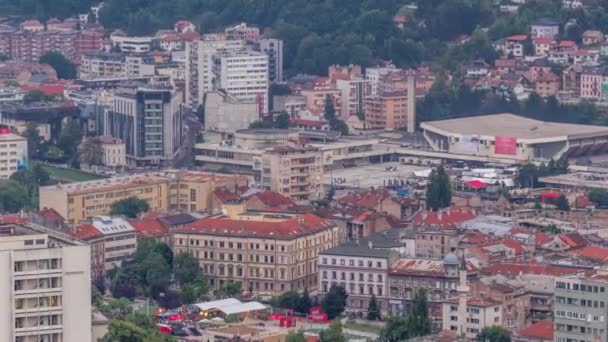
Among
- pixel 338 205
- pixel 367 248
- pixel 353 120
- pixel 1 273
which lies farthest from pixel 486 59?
pixel 1 273

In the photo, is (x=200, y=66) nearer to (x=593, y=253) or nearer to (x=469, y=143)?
(x=469, y=143)

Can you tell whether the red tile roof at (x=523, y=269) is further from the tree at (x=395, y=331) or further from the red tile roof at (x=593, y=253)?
the tree at (x=395, y=331)

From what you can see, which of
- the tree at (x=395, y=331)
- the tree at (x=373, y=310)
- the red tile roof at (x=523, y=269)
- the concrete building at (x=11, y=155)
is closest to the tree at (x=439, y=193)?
the red tile roof at (x=523, y=269)

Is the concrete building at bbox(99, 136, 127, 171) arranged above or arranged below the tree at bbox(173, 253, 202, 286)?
above

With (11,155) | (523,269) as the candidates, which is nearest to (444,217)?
(523,269)

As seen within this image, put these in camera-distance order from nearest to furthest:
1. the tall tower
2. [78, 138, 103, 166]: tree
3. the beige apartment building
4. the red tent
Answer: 1. the tall tower
2. the beige apartment building
3. the red tent
4. [78, 138, 103, 166]: tree

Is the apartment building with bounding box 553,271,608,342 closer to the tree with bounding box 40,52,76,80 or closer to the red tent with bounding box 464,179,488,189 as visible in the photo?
the red tent with bounding box 464,179,488,189

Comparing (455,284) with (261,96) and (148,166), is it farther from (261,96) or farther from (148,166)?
(261,96)

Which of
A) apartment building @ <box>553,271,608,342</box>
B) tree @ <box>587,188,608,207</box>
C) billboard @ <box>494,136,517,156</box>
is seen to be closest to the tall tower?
apartment building @ <box>553,271,608,342</box>
